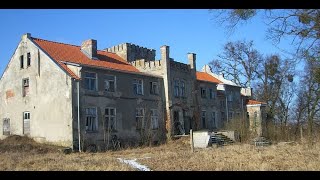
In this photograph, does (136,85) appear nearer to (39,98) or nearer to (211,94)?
(39,98)

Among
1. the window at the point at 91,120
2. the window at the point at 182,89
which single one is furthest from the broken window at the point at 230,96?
the window at the point at 91,120

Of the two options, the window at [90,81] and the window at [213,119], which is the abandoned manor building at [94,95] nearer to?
→ the window at [90,81]

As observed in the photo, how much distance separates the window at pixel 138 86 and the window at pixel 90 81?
4342 mm

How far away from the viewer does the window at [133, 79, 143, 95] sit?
106 feet

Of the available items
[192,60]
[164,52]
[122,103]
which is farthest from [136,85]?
[192,60]

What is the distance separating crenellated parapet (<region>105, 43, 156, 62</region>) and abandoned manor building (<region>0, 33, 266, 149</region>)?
10 centimetres

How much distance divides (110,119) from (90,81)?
3.20 metres

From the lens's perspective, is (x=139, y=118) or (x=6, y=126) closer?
(x=139, y=118)

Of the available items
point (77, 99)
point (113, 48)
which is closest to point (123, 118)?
point (77, 99)

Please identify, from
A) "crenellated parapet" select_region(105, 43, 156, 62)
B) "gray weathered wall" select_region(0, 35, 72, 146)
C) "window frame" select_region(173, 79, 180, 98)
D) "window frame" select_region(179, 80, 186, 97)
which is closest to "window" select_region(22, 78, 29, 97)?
"gray weathered wall" select_region(0, 35, 72, 146)

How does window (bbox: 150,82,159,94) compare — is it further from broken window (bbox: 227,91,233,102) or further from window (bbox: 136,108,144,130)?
broken window (bbox: 227,91,233,102)

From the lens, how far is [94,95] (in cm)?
2839

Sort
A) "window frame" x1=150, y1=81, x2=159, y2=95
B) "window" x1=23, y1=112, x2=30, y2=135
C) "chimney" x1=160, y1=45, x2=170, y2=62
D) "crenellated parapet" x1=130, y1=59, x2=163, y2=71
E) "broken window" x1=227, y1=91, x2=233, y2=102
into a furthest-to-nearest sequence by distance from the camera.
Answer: "broken window" x1=227, y1=91, x2=233, y2=102, "crenellated parapet" x1=130, y1=59, x2=163, y2=71, "chimney" x1=160, y1=45, x2=170, y2=62, "window frame" x1=150, y1=81, x2=159, y2=95, "window" x1=23, y1=112, x2=30, y2=135
